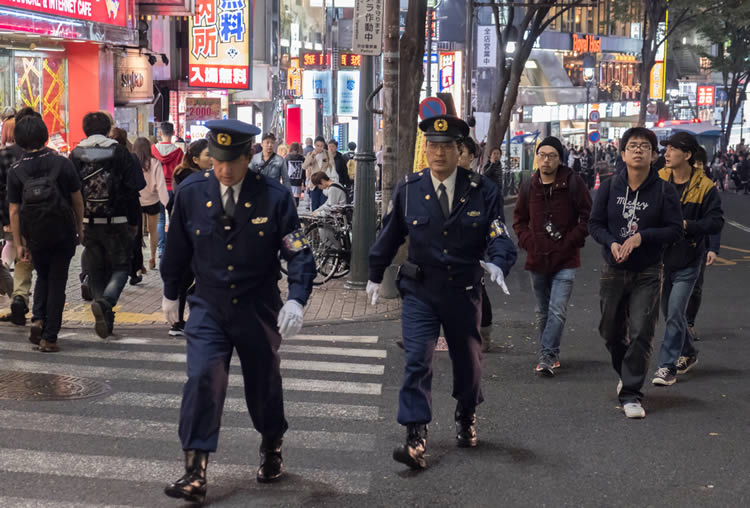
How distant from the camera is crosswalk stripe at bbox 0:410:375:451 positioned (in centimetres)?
629

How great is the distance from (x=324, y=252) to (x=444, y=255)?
8.01m

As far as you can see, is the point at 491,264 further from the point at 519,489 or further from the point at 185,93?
the point at 185,93

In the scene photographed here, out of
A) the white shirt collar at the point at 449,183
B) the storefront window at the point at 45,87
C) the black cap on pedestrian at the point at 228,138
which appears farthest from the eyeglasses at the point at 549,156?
the storefront window at the point at 45,87

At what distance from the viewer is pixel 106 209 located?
936cm

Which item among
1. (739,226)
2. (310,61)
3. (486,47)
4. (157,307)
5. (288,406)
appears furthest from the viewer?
(310,61)

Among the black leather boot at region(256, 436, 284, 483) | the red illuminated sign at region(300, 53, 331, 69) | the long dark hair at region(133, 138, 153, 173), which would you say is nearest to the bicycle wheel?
the long dark hair at region(133, 138, 153, 173)

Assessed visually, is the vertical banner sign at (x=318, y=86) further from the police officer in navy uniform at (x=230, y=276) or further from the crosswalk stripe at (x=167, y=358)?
the police officer in navy uniform at (x=230, y=276)

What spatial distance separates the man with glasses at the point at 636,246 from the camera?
275 inches

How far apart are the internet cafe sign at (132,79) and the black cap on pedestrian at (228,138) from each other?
16338mm

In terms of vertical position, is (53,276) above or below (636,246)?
below

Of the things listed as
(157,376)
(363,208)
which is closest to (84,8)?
(363,208)

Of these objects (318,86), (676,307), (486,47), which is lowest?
(676,307)

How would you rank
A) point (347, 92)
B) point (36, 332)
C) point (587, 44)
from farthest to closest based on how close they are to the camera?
point (587, 44)
point (347, 92)
point (36, 332)

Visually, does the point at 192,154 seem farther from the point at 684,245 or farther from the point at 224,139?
the point at 224,139
